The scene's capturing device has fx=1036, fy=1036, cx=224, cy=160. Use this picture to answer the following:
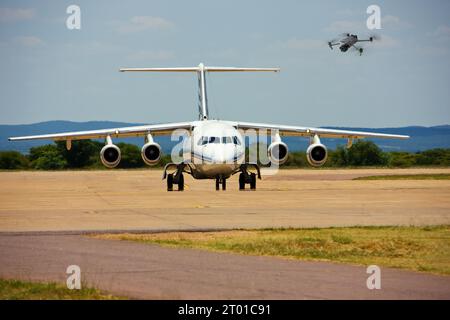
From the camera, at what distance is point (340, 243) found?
750 inches

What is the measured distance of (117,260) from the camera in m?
16.4

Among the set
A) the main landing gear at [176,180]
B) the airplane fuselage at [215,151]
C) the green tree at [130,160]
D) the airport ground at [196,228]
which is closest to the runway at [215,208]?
the airport ground at [196,228]

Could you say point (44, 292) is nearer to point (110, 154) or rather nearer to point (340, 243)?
point (340, 243)

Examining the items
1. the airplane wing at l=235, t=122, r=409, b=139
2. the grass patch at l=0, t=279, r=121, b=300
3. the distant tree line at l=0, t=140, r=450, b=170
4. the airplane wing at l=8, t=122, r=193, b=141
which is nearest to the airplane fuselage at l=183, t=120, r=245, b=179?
the airplane wing at l=8, t=122, r=193, b=141

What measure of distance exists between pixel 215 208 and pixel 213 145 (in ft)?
33.8

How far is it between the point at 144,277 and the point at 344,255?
14.1 ft

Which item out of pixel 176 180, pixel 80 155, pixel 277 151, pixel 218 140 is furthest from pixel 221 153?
pixel 80 155

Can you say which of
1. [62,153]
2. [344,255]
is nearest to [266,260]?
[344,255]

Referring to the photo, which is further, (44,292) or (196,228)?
(196,228)

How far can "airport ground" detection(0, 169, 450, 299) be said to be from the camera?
13578 millimetres

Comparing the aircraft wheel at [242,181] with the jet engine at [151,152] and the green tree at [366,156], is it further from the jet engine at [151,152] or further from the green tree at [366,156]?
the green tree at [366,156]

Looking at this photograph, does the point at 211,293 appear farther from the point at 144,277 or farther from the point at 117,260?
the point at 117,260

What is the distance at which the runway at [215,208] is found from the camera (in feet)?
77.4

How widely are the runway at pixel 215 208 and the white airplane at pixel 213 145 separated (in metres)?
1.19
